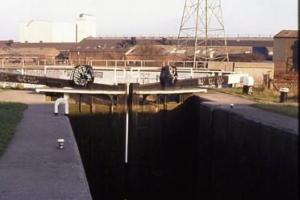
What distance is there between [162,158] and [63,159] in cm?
1169

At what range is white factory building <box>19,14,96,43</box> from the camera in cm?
8856

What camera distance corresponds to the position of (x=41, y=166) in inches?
328

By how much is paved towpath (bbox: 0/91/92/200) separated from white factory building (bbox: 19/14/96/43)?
7730cm

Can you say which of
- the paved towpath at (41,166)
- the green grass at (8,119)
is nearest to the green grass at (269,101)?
the paved towpath at (41,166)

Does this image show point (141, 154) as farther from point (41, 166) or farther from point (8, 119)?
point (41, 166)

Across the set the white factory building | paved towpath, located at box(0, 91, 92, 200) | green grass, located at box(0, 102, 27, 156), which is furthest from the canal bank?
the white factory building

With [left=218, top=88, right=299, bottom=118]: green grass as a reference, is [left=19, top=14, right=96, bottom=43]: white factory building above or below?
above

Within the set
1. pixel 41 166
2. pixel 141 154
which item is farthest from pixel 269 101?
pixel 41 166

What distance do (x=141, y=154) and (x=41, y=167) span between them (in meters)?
11.8

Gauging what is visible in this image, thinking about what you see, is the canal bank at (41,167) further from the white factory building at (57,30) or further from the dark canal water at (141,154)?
the white factory building at (57,30)

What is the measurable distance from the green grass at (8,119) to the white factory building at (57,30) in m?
72.9

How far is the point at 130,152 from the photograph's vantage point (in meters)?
19.7

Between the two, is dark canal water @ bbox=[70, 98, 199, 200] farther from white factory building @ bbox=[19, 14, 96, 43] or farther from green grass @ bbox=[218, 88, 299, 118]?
white factory building @ bbox=[19, 14, 96, 43]

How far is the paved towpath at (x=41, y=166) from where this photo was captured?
21.9 feet
